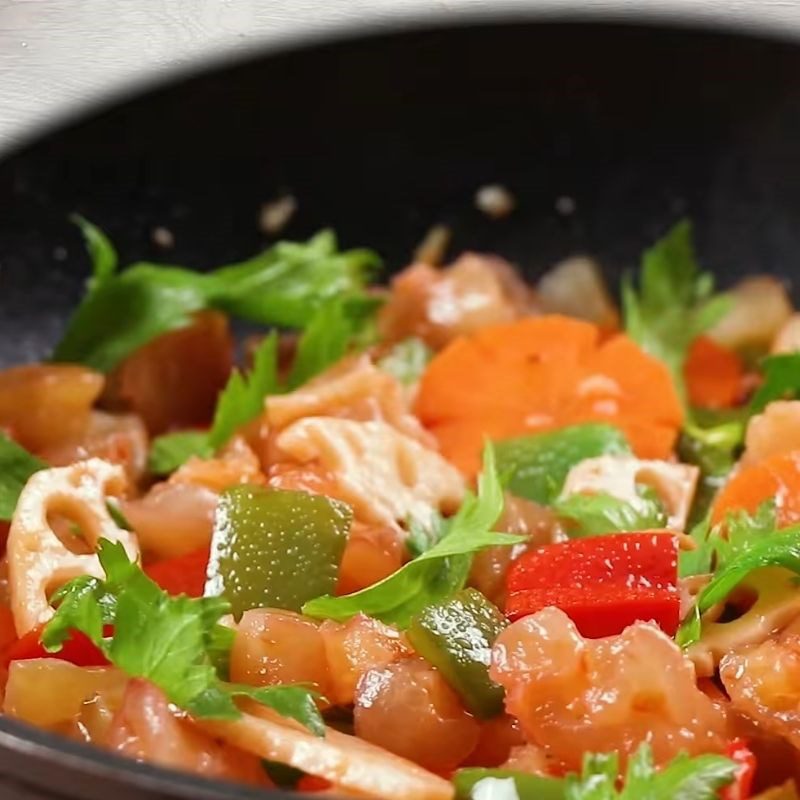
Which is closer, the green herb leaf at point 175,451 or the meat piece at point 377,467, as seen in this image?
the meat piece at point 377,467

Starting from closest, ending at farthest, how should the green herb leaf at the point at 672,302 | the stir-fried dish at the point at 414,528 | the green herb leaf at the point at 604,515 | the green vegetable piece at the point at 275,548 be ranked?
the stir-fried dish at the point at 414,528, the green vegetable piece at the point at 275,548, the green herb leaf at the point at 604,515, the green herb leaf at the point at 672,302

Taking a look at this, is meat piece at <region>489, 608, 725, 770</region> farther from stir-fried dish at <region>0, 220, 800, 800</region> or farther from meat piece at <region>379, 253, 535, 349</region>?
meat piece at <region>379, 253, 535, 349</region>

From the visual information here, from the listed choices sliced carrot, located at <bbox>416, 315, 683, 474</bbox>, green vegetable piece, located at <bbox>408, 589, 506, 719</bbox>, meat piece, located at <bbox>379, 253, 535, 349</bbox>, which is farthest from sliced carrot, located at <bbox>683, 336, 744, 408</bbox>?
green vegetable piece, located at <bbox>408, 589, 506, 719</bbox>

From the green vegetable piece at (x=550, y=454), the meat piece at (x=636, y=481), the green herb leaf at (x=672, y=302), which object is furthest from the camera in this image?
the green herb leaf at (x=672, y=302)

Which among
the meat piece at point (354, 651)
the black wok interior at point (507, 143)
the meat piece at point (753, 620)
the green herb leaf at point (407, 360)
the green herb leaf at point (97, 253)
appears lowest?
the meat piece at point (354, 651)

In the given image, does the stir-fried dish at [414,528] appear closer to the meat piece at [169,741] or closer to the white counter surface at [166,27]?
the meat piece at [169,741]

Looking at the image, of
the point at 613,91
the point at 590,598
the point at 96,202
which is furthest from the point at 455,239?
the point at 590,598

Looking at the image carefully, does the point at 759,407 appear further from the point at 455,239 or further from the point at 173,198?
the point at 173,198

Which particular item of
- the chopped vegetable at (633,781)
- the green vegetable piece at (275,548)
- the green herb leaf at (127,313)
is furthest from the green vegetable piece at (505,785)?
the green herb leaf at (127,313)
